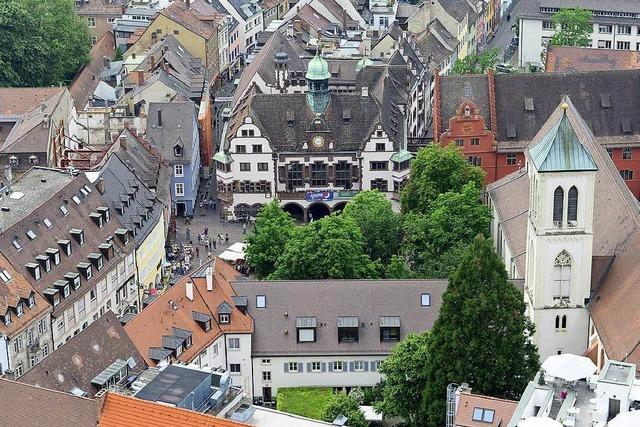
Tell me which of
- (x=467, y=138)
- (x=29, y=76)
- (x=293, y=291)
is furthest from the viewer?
(x=29, y=76)

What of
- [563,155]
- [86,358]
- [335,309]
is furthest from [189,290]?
[563,155]

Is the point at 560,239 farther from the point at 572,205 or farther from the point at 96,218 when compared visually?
the point at 96,218

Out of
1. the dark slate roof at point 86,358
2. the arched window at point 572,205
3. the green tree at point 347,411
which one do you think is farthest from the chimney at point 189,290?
the arched window at point 572,205

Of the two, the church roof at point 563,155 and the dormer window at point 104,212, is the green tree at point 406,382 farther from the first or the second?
the dormer window at point 104,212

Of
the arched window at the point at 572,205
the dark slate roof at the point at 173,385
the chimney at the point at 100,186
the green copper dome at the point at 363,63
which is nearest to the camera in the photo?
the dark slate roof at the point at 173,385

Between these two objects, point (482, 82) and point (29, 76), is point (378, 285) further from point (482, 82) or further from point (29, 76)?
point (29, 76)

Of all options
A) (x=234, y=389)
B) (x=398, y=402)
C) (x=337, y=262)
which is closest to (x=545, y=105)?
(x=337, y=262)

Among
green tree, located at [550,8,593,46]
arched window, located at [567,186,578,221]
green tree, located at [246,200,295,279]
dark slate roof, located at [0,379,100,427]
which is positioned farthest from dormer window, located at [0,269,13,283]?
green tree, located at [550,8,593,46]
